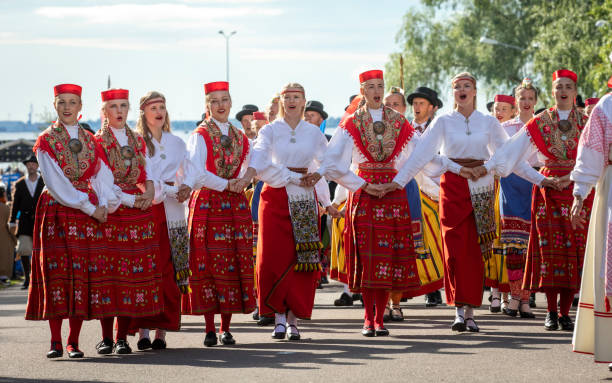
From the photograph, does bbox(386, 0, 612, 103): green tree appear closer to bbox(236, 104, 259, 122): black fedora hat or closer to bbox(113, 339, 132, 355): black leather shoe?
bbox(236, 104, 259, 122): black fedora hat

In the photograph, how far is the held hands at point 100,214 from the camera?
9148mm

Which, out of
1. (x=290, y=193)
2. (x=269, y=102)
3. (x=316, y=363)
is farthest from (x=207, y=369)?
(x=269, y=102)

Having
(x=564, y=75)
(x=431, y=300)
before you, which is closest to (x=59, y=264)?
(x=564, y=75)

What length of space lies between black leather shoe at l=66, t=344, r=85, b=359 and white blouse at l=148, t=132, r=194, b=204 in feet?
4.92

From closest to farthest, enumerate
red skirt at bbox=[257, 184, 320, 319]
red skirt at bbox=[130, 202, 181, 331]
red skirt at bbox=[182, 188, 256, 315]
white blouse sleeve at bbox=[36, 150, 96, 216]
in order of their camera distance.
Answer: white blouse sleeve at bbox=[36, 150, 96, 216]
red skirt at bbox=[130, 202, 181, 331]
red skirt at bbox=[182, 188, 256, 315]
red skirt at bbox=[257, 184, 320, 319]

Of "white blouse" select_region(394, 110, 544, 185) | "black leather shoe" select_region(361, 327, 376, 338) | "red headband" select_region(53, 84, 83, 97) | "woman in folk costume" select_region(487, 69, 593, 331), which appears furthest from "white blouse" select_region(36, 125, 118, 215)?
"woman in folk costume" select_region(487, 69, 593, 331)

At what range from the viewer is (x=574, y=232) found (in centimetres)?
1045

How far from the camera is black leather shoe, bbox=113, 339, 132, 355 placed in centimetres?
945

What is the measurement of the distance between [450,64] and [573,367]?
40.1 m

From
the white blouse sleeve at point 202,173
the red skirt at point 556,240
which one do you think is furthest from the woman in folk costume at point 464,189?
the white blouse sleeve at point 202,173

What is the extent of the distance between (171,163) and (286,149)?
103cm

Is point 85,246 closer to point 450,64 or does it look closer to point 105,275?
point 105,275

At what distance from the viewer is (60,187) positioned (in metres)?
9.04

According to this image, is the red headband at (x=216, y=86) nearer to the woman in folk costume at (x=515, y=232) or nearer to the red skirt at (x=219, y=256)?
the red skirt at (x=219, y=256)
